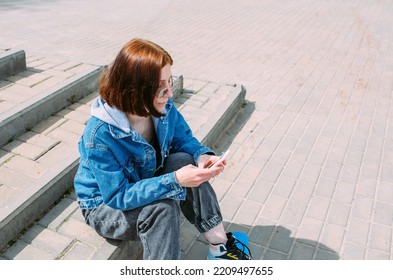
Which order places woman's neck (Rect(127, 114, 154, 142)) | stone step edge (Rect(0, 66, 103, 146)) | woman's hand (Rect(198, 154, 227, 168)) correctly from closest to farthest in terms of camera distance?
woman's neck (Rect(127, 114, 154, 142)) < woman's hand (Rect(198, 154, 227, 168)) < stone step edge (Rect(0, 66, 103, 146))

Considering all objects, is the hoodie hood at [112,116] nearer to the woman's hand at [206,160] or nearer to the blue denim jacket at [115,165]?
the blue denim jacket at [115,165]

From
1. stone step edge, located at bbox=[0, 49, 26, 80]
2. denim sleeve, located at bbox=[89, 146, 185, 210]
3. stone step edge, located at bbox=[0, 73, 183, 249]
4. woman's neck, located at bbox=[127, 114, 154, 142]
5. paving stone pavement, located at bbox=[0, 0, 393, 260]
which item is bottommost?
paving stone pavement, located at bbox=[0, 0, 393, 260]

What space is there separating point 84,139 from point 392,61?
21.7 feet

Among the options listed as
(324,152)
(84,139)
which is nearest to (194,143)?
(84,139)

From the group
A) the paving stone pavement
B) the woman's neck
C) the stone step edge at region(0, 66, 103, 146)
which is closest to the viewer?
the woman's neck

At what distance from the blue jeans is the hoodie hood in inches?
19.1

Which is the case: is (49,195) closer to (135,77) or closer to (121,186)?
(121,186)

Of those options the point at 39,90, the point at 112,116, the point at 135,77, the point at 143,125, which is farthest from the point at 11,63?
the point at 135,77

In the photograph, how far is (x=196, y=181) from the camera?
2.32 metres

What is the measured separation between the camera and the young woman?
2.21m

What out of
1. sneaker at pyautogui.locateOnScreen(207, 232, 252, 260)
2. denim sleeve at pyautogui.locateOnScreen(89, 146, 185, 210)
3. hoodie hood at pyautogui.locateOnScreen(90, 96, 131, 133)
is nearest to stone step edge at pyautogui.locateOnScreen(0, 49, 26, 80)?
hoodie hood at pyautogui.locateOnScreen(90, 96, 131, 133)

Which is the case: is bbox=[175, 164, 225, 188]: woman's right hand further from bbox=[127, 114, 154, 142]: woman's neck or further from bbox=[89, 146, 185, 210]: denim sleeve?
bbox=[127, 114, 154, 142]: woman's neck

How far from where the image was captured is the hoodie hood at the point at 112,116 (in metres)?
2.29
